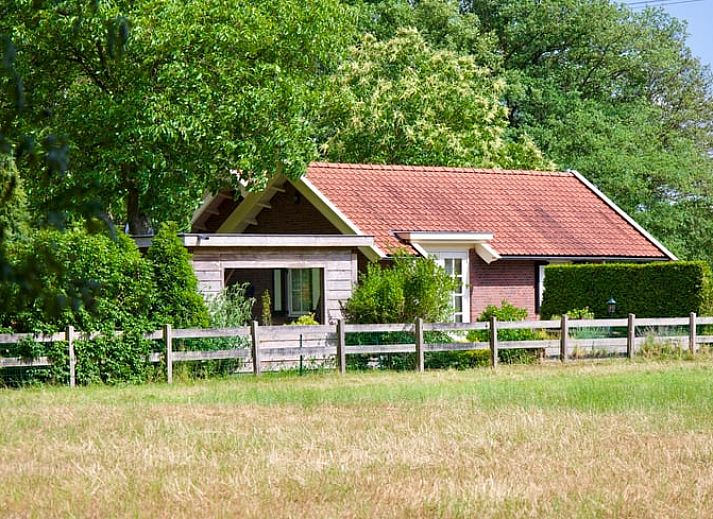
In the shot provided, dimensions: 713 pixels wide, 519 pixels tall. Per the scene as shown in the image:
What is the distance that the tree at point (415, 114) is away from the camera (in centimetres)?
4473

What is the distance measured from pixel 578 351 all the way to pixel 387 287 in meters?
4.39

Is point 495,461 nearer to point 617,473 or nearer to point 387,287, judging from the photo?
point 617,473

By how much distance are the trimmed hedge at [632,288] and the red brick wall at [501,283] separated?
1.39m

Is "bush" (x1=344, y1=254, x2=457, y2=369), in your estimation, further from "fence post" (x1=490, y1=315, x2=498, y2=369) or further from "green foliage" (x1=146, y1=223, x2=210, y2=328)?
"green foliage" (x1=146, y1=223, x2=210, y2=328)

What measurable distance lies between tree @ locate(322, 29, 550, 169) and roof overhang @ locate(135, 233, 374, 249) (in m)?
15.2

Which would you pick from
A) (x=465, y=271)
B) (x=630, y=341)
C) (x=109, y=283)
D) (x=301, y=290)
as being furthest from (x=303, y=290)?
(x=109, y=283)

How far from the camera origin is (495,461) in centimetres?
1150

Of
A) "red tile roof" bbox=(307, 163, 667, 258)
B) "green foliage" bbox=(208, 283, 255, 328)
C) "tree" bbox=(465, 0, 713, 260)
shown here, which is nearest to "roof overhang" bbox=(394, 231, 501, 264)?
"red tile roof" bbox=(307, 163, 667, 258)

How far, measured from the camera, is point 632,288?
30.7 m

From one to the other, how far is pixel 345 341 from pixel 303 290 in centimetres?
785

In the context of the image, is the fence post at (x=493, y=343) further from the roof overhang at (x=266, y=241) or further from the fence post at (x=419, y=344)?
the roof overhang at (x=266, y=241)

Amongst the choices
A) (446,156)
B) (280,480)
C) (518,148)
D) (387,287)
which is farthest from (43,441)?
(518,148)

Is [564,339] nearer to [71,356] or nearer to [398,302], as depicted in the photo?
[398,302]

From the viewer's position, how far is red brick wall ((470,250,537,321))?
32.8 m
